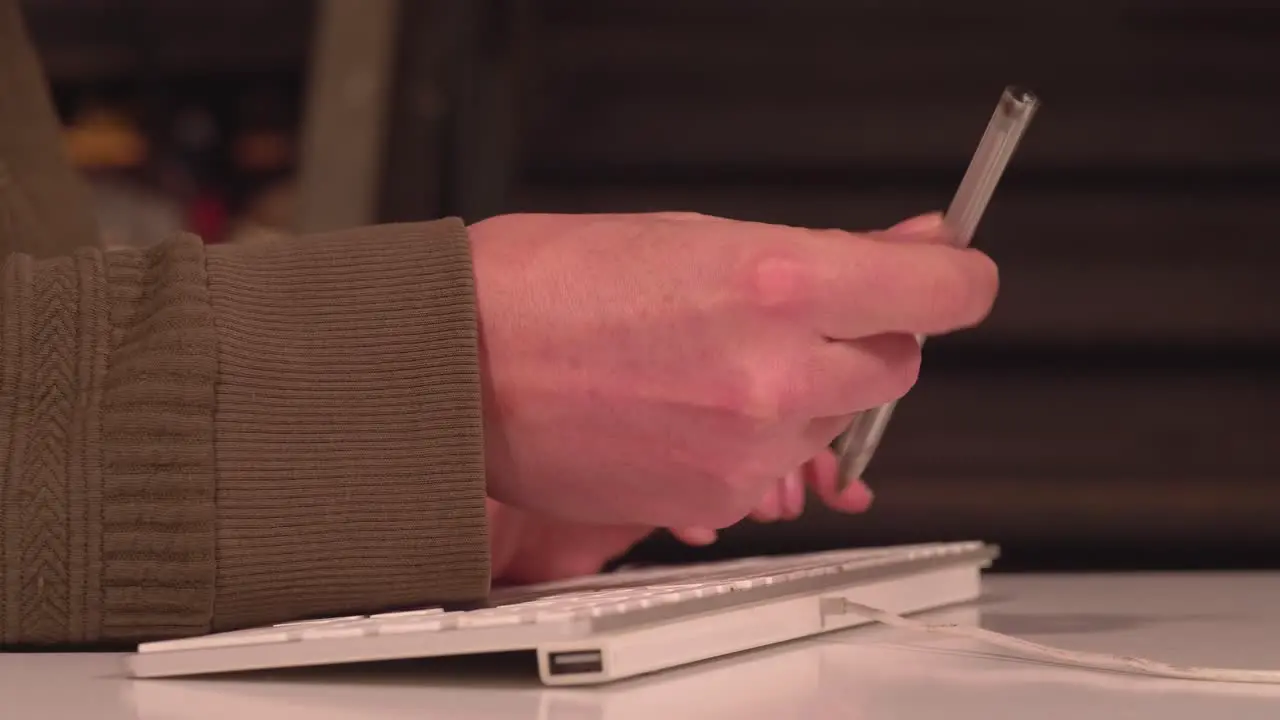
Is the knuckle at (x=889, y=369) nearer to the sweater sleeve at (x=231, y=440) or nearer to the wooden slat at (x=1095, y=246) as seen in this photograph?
the sweater sleeve at (x=231, y=440)

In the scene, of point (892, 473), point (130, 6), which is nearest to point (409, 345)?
point (892, 473)

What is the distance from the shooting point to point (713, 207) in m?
1.57

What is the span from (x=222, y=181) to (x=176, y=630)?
1.56 metres

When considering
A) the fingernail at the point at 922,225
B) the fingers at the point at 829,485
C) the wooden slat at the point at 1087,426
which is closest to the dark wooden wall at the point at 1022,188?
the wooden slat at the point at 1087,426

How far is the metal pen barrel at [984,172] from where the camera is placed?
0.46 meters

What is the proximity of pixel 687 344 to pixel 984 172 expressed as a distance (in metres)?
0.13

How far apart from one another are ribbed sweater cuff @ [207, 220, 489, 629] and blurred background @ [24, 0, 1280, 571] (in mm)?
1011

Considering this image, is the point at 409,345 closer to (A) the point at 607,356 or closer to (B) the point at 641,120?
(A) the point at 607,356

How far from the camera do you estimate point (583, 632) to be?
14.3 inches

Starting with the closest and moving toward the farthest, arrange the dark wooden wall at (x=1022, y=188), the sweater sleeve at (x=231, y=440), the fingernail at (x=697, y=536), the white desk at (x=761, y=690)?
1. the white desk at (x=761, y=690)
2. the sweater sleeve at (x=231, y=440)
3. the fingernail at (x=697, y=536)
4. the dark wooden wall at (x=1022, y=188)

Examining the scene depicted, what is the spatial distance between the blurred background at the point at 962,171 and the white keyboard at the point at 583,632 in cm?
103

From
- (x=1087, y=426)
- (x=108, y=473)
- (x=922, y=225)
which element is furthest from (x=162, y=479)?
(x=1087, y=426)

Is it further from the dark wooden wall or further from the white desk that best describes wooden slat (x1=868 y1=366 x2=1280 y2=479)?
the white desk

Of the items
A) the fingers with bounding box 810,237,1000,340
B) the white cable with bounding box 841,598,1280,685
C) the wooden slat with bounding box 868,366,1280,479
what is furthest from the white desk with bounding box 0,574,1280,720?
the wooden slat with bounding box 868,366,1280,479
